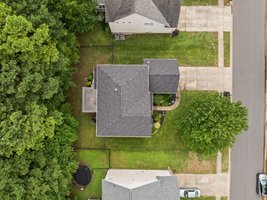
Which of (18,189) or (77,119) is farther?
(77,119)

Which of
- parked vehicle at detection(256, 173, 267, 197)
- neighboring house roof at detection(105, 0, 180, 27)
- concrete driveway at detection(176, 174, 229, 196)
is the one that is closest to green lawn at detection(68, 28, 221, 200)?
concrete driveway at detection(176, 174, 229, 196)

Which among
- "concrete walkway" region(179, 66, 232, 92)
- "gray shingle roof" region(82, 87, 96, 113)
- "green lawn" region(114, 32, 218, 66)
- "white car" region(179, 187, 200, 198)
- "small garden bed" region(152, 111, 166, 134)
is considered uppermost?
"green lawn" region(114, 32, 218, 66)

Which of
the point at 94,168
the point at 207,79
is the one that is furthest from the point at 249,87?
the point at 94,168

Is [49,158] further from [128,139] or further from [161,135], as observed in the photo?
[161,135]

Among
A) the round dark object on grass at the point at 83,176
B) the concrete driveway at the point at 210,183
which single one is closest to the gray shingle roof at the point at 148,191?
the concrete driveway at the point at 210,183

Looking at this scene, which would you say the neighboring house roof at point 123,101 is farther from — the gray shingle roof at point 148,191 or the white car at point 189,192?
the white car at point 189,192

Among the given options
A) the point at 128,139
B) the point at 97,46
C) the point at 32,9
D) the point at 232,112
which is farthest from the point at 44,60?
the point at 232,112

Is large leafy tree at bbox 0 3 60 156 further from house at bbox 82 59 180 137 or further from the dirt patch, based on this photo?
the dirt patch
